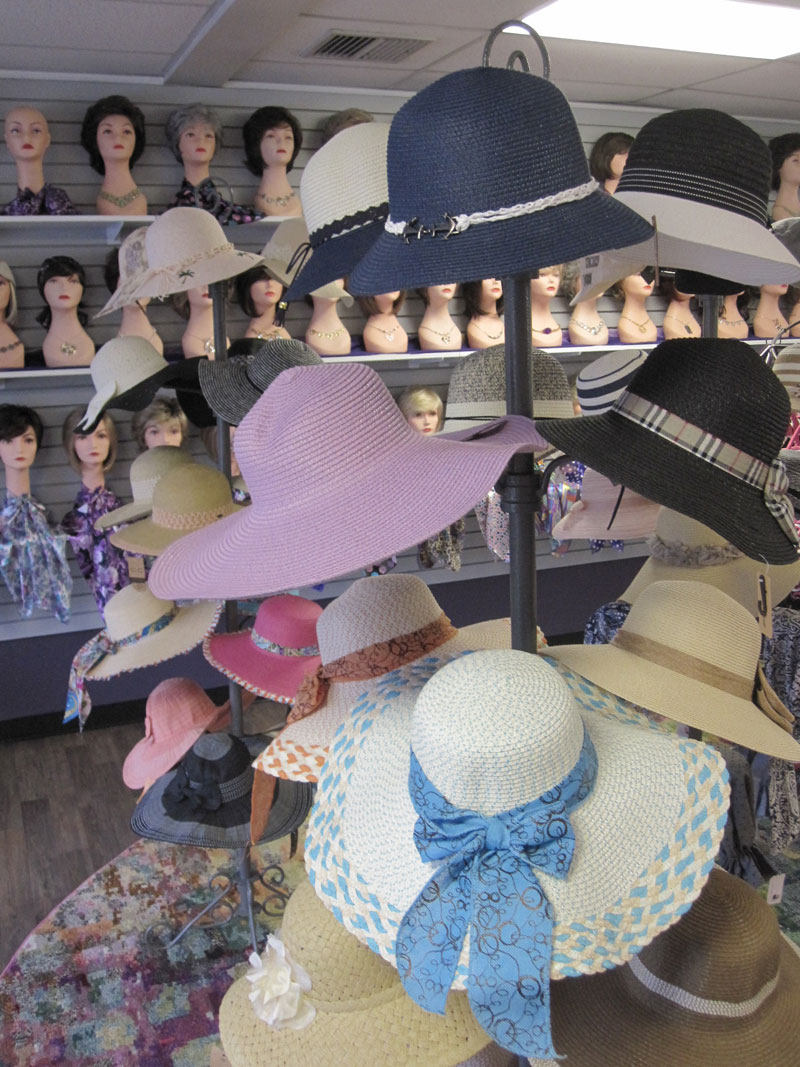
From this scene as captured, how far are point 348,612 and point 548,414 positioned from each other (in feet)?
2.22

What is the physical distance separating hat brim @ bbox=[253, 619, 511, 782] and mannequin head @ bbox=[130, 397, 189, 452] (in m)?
2.68

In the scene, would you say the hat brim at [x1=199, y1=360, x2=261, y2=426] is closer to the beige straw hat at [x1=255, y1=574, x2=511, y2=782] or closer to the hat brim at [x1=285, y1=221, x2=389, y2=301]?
the hat brim at [x1=285, y1=221, x2=389, y2=301]

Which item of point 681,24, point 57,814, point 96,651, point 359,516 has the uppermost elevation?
point 681,24

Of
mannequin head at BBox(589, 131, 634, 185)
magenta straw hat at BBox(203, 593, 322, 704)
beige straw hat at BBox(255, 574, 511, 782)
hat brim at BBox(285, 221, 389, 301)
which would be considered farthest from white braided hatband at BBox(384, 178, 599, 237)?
mannequin head at BBox(589, 131, 634, 185)

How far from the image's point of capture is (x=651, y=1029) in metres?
1.17

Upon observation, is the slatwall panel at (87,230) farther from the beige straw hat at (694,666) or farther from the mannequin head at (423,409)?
the beige straw hat at (694,666)

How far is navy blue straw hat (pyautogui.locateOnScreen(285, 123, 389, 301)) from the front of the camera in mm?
1386

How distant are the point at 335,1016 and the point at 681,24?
3.35 meters

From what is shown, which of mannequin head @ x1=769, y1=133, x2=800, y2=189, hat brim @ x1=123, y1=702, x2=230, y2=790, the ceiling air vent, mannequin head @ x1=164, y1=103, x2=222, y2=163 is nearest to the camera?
hat brim @ x1=123, y1=702, x2=230, y2=790

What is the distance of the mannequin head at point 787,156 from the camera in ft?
15.5

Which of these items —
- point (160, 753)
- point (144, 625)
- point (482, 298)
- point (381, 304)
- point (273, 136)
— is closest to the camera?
point (160, 753)

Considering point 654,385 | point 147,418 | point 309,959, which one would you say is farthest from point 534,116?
point 147,418

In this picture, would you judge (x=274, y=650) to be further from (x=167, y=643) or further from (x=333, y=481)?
(x=333, y=481)

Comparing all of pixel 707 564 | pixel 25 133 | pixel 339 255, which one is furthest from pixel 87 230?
pixel 707 564
